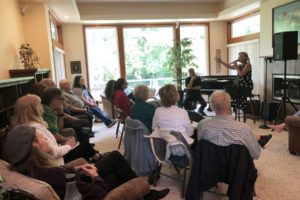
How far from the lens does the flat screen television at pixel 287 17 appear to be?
520 cm

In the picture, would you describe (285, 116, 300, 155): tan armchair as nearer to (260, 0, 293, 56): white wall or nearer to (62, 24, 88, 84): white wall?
(260, 0, 293, 56): white wall

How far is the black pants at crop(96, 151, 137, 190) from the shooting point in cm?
219

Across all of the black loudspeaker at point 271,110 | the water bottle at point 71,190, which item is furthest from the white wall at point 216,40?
the water bottle at point 71,190

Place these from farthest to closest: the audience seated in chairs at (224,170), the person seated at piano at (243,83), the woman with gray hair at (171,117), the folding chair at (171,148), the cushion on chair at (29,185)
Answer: the person seated at piano at (243,83)
the woman with gray hair at (171,117)
the folding chair at (171,148)
the audience seated in chairs at (224,170)
the cushion on chair at (29,185)

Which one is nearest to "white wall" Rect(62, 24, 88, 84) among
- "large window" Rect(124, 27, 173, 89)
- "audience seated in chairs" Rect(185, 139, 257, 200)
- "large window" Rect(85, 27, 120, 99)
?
"large window" Rect(85, 27, 120, 99)

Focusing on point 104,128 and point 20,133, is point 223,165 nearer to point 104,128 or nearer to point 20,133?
point 20,133

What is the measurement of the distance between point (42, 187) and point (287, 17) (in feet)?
18.7

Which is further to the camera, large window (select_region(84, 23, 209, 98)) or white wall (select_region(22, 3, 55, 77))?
large window (select_region(84, 23, 209, 98))

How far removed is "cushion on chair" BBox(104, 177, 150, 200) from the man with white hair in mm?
770

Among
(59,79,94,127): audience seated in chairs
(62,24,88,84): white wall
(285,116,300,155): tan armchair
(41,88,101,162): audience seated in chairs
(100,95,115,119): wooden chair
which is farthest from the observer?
(62,24,88,84): white wall

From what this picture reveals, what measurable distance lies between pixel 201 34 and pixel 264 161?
237 inches

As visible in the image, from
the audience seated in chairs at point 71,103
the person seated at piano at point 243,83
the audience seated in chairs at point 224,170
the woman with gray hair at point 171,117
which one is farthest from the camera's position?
the person seated at piano at point 243,83

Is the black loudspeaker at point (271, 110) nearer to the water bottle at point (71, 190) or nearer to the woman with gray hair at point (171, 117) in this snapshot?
the woman with gray hair at point (171, 117)

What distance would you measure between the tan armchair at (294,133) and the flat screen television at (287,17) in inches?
96.6
